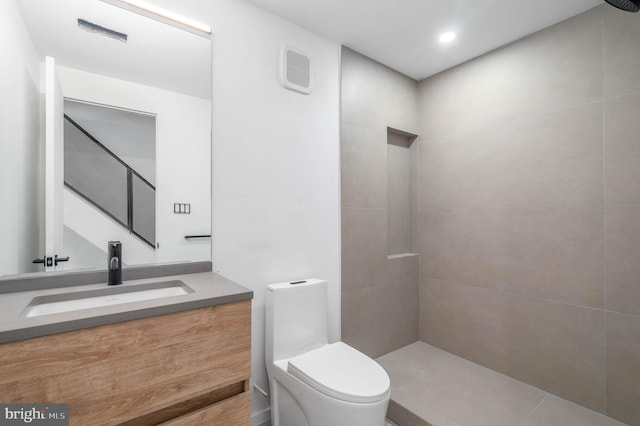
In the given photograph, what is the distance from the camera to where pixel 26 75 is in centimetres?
123

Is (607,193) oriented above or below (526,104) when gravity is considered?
below

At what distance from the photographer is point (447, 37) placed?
6.80 ft

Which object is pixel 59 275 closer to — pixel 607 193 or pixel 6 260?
pixel 6 260

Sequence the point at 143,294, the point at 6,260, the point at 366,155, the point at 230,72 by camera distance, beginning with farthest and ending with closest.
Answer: the point at 366,155 → the point at 230,72 → the point at 143,294 → the point at 6,260

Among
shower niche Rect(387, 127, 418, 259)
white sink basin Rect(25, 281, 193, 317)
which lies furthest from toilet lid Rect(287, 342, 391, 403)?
shower niche Rect(387, 127, 418, 259)

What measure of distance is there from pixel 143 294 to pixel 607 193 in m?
2.50

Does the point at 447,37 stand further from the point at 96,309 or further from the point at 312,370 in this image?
the point at 96,309

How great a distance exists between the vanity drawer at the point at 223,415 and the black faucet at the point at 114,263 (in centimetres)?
64

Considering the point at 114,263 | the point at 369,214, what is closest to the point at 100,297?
the point at 114,263

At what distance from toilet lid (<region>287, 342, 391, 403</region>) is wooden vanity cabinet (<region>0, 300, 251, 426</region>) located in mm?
375

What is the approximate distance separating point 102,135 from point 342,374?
5.25ft

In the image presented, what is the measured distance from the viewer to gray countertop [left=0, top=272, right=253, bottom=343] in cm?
82

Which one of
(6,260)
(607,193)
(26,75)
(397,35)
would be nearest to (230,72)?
(26,75)

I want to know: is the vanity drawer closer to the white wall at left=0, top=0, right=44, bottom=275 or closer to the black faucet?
the black faucet
